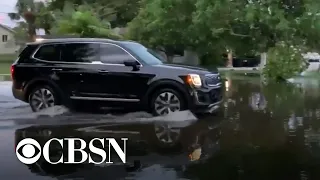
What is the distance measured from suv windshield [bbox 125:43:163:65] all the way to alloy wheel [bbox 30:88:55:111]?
203cm

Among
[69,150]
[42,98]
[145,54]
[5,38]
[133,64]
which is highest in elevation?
[5,38]

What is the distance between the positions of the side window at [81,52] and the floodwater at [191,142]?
3.81 ft

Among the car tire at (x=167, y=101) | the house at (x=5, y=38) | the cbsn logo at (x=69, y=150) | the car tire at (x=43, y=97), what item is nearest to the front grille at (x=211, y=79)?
the car tire at (x=167, y=101)

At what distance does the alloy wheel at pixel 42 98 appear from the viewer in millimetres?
10773

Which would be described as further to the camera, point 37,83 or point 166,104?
point 37,83

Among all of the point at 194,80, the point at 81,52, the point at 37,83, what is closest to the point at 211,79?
the point at 194,80

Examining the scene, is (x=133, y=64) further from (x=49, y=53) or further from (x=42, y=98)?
(x=42, y=98)

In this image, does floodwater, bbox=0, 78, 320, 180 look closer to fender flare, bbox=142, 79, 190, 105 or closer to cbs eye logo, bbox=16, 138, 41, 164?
cbs eye logo, bbox=16, 138, 41, 164

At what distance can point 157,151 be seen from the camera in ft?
24.0

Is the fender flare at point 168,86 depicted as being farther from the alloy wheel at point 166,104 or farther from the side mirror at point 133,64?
the side mirror at point 133,64

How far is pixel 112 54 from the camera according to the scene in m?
10.5

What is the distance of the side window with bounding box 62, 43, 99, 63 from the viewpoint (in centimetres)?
1061

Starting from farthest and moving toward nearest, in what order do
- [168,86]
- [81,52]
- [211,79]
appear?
[81,52] → [211,79] → [168,86]

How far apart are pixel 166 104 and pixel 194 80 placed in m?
0.77
